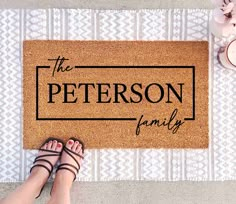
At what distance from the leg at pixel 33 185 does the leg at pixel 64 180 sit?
39mm

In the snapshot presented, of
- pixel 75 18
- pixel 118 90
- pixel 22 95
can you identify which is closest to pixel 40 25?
pixel 75 18

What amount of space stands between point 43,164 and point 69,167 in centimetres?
9

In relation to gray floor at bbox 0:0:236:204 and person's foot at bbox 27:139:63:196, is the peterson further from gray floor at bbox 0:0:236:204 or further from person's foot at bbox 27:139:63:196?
gray floor at bbox 0:0:236:204

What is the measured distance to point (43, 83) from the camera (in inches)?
57.3

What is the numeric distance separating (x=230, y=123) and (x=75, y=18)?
69 centimetres

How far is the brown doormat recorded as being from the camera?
57.3 inches

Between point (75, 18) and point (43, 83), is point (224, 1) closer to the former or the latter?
point (75, 18)

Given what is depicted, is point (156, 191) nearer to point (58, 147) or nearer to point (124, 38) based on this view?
point (58, 147)

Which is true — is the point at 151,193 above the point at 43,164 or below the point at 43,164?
below

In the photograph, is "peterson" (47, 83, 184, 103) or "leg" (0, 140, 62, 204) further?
"peterson" (47, 83, 184, 103)

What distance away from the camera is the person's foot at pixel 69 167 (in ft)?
4.65

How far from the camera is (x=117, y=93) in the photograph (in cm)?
146

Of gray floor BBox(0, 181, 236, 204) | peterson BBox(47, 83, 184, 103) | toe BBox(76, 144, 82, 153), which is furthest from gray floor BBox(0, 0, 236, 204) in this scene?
peterson BBox(47, 83, 184, 103)

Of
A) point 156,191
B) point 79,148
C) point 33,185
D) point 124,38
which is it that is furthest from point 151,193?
point 124,38
